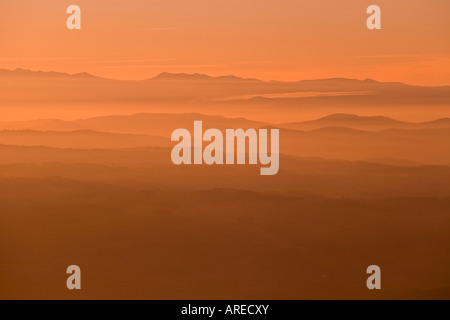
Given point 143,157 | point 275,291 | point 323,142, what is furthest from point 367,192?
point 143,157

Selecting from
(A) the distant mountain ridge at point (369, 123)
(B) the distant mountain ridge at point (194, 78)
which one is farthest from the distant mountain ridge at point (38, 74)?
(A) the distant mountain ridge at point (369, 123)

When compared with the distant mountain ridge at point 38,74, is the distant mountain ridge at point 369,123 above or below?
below

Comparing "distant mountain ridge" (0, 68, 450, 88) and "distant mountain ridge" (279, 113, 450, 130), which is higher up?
"distant mountain ridge" (0, 68, 450, 88)

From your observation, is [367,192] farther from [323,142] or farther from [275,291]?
[275,291]

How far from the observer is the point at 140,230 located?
4078 mm

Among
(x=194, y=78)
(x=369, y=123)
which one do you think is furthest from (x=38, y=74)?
(x=369, y=123)

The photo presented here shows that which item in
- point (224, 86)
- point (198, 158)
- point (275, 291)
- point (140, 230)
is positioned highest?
point (224, 86)

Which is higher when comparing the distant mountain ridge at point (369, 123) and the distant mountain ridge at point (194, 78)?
the distant mountain ridge at point (194, 78)

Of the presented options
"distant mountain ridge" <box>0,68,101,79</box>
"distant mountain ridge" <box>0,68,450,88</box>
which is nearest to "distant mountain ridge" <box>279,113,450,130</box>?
"distant mountain ridge" <box>0,68,450,88</box>

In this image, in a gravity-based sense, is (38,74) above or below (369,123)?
above

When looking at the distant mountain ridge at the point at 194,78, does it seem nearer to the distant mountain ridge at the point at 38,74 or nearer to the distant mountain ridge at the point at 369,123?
the distant mountain ridge at the point at 38,74

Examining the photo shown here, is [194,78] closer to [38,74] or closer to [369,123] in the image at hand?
[38,74]

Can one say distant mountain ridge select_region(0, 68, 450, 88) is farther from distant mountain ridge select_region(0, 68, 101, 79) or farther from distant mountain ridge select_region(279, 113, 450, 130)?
distant mountain ridge select_region(279, 113, 450, 130)

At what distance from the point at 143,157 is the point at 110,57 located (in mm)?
536
